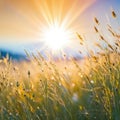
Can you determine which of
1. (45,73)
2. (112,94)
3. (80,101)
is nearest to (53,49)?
(45,73)

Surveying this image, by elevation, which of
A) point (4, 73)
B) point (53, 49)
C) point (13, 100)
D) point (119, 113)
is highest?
point (53, 49)

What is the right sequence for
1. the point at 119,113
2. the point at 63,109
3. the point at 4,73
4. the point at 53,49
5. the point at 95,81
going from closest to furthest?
1. the point at 119,113
2. the point at 63,109
3. the point at 95,81
4. the point at 4,73
5. the point at 53,49

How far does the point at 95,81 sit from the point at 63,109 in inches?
16.8

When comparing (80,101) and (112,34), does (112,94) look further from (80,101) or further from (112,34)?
(112,34)

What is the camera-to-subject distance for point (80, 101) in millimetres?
3402

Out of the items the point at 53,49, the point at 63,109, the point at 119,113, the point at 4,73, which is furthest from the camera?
the point at 53,49

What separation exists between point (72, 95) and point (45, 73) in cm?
32

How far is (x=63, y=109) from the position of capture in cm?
321

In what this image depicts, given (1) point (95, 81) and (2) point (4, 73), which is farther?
(2) point (4, 73)

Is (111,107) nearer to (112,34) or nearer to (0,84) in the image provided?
(112,34)

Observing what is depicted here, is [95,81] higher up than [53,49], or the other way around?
[53,49]

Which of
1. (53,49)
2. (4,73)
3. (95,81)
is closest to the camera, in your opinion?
(95,81)

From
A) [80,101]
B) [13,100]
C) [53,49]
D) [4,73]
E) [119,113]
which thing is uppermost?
[53,49]

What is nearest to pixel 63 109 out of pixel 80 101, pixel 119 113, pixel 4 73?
pixel 80 101
